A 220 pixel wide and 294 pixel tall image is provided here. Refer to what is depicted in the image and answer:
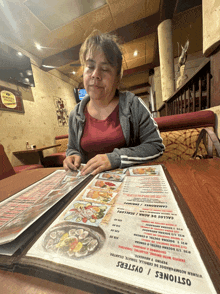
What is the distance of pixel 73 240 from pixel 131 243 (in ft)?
0.29

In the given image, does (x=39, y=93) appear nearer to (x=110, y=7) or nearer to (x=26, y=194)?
(x=110, y=7)

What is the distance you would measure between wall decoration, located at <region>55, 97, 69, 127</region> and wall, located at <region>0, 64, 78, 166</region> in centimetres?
12

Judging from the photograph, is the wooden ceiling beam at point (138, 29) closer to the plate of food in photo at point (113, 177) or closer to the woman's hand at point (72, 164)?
the woman's hand at point (72, 164)

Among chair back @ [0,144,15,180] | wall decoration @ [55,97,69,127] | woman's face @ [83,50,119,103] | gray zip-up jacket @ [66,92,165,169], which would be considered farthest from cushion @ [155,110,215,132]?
wall decoration @ [55,97,69,127]

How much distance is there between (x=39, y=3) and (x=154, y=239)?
3.12 m

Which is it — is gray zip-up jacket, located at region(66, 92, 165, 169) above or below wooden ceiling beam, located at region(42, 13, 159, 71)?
below

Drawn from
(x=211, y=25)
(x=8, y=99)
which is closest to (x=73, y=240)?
(x=211, y=25)

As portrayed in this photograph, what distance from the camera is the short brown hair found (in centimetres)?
72

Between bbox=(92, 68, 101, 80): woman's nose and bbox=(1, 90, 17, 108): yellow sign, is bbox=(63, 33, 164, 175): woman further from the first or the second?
bbox=(1, 90, 17, 108): yellow sign

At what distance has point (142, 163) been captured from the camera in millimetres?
590

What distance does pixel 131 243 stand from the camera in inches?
7.3

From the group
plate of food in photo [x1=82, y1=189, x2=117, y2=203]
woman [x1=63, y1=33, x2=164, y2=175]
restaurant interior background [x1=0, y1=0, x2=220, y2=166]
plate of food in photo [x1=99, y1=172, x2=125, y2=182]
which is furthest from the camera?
restaurant interior background [x1=0, y1=0, x2=220, y2=166]

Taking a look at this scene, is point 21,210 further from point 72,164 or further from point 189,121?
point 189,121

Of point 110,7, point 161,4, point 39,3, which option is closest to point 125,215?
point 39,3
